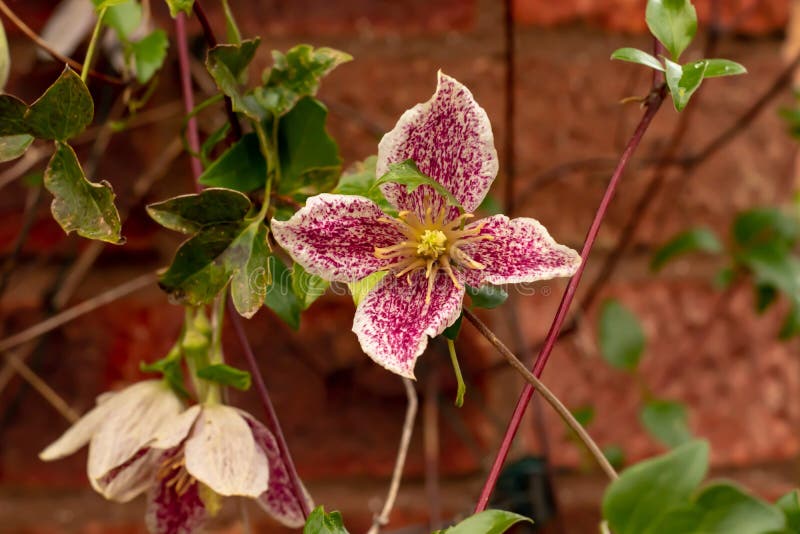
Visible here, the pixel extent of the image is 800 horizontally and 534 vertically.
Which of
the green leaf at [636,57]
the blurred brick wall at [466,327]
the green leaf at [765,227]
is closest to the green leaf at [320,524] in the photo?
the green leaf at [636,57]

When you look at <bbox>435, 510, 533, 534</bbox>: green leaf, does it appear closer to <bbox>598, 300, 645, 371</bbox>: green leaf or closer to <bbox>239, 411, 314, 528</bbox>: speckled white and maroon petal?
<bbox>239, 411, 314, 528</bbox>: speckled white and maroon petal

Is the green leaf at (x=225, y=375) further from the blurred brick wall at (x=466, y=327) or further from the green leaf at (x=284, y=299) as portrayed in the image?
the blurred brick wall at (x=466, y=327)

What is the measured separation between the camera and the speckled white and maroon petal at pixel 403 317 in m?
0.22

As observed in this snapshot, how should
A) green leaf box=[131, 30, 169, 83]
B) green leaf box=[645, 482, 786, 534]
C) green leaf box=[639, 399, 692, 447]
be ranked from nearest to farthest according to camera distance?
green leaf box=[645, 482, 786, 534]
green leaf box=[131, 30, 169, 83]
green leaf box=[639, 399, 692, 447]

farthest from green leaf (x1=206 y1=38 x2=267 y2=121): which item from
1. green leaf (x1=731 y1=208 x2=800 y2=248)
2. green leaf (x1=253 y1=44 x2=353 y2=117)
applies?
green leaf (x1=731 y1=208 x2=800 y2=248)

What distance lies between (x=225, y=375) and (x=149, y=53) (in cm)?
12

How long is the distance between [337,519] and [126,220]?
29 cm

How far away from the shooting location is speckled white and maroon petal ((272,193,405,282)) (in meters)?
0.22

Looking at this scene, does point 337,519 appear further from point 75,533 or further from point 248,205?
point 75,533

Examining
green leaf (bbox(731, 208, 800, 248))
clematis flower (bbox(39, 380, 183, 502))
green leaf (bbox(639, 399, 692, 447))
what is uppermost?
clematis flower (bbox(39, 380, 183, 502))

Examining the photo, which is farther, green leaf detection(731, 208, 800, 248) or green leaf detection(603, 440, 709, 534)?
green leaf detection(731, 208, 800, 248)

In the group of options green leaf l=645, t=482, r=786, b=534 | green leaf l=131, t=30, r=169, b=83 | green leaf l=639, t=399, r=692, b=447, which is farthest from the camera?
green leaf l=639, t=399, r=692, b=447

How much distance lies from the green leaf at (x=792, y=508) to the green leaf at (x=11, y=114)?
210 millimetres

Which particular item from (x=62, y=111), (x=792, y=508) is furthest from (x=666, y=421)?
(x=62, y=111)
